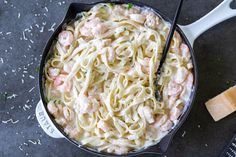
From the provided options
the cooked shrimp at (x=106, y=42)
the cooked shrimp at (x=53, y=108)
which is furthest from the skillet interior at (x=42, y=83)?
the cooked shrimp at (x=106, y=42)

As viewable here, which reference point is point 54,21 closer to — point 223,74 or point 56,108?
point 56,108

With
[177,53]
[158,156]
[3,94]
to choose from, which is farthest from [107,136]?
[3,94]

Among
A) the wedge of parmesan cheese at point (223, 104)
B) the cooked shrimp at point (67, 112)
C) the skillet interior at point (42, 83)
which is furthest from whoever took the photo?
the wedge of parmesan cheese at point (223, 104)

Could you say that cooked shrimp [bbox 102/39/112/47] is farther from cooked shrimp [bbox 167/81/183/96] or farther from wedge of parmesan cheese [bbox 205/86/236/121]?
wedge of parmesan cheese [bbox 205/86/236/121]

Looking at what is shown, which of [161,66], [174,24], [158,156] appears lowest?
[158,156]

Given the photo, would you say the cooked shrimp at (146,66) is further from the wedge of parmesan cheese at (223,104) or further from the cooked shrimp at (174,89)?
the wedge of parmesan cheese at (223,104)

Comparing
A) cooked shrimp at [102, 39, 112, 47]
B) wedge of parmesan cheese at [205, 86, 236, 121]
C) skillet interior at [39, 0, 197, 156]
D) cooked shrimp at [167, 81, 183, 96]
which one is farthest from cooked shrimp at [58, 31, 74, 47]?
wedge of parmesan cheese at [205, 86, 236, 121]

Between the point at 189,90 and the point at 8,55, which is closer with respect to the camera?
the point at 189,90
